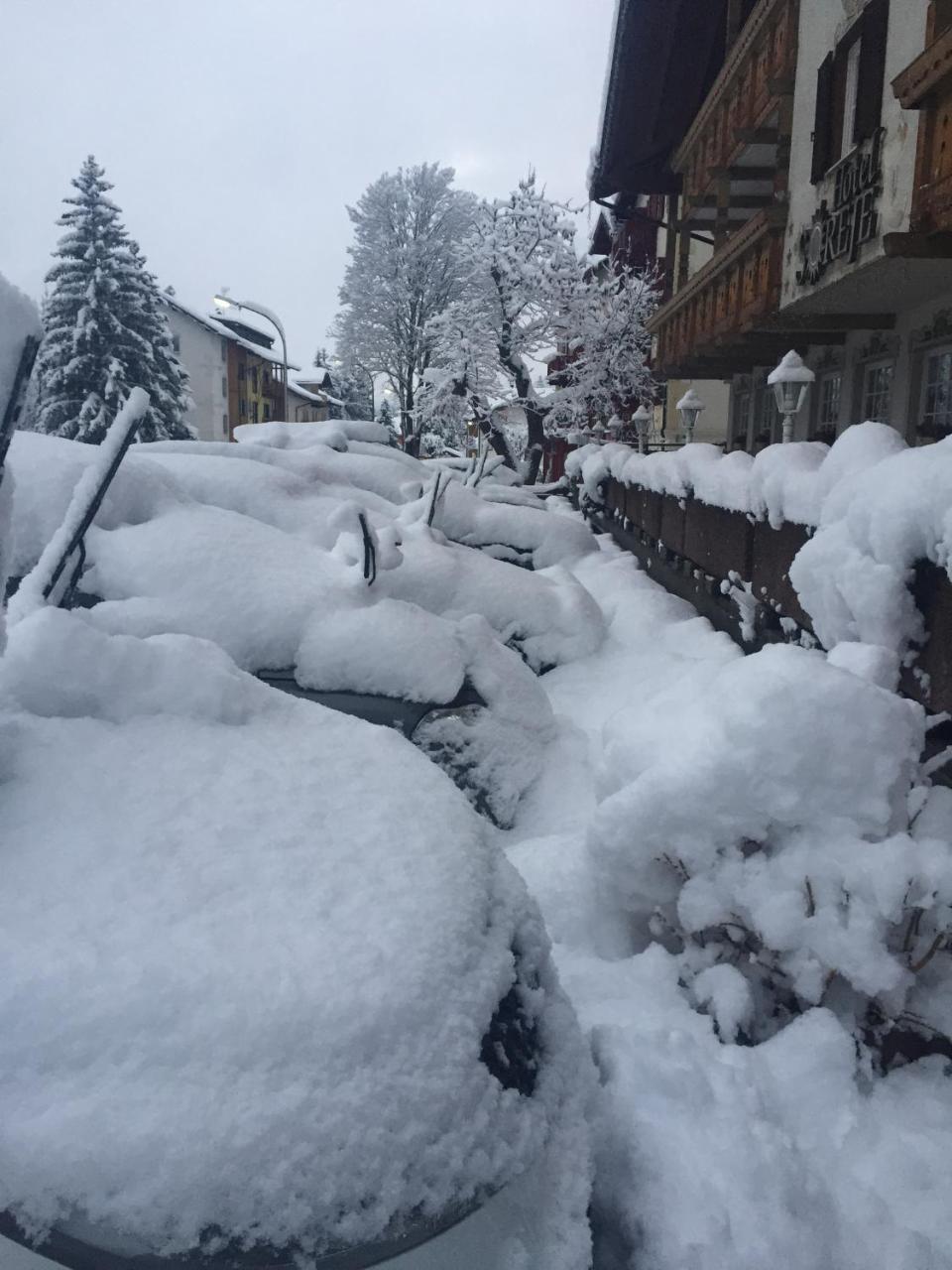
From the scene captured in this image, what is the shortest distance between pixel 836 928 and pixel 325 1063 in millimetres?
1393

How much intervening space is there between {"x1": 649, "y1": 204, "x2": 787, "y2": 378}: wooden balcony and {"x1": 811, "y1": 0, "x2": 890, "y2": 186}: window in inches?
29.8

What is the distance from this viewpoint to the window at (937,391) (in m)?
9.35

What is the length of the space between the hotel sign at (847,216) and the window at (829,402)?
10.1 ft

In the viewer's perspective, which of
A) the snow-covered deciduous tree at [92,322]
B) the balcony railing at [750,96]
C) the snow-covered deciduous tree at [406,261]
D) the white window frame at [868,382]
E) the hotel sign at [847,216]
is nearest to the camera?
the hotel sign at [847,216]

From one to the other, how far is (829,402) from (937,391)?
3.14 m

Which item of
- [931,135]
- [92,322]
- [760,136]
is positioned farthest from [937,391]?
[92,322]

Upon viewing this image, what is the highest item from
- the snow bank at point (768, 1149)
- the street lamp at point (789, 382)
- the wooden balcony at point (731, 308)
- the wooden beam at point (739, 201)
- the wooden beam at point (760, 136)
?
the wooden beam at point (739, 201)

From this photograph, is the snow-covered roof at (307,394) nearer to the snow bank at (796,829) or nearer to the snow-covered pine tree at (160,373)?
the snow-covered pine tree at (160,373)

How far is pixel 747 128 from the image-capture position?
11.7 m

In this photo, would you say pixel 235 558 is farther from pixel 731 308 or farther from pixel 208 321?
pixel 208 321

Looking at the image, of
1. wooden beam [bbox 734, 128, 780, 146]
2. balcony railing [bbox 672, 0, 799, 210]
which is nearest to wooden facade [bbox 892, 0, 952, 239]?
balcony railing [bbox 672, 0, 799, 210]

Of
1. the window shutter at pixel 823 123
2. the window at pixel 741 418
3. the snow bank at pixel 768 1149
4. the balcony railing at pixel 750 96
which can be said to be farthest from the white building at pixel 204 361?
the snow bank at pixel 768 1149

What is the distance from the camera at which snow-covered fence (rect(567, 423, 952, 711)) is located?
2.57 m

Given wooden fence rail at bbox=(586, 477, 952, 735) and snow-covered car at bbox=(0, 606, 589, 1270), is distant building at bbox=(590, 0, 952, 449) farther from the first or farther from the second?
snow-covered car at bbox=(0, 606, 589, 1270)
